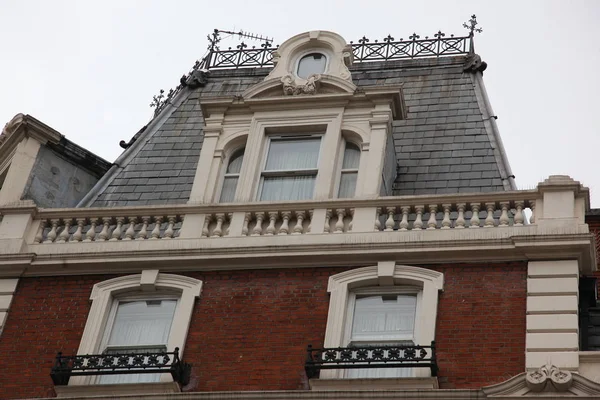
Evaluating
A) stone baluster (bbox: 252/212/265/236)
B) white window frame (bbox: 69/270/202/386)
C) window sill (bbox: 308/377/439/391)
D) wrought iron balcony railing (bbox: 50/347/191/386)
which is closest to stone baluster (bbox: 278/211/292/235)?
stone baluster (bbox: 252/212/265/236)

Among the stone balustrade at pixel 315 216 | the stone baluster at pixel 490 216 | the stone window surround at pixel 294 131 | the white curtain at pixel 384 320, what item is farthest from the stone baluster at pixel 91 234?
the stone baluster at pixel 490 216

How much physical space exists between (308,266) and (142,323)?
264cm

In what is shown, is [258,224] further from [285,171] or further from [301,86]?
[301,86]

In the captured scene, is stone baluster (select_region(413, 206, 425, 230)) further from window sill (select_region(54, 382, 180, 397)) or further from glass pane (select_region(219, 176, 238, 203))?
window sill (select_region(54, 382, 180, 397))

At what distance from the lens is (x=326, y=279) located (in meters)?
20.5

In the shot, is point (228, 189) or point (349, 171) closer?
point (349, 171)

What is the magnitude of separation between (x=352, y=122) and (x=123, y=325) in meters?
5.14

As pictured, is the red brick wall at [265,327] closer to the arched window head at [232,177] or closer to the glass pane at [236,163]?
the arched window head at [232,177]

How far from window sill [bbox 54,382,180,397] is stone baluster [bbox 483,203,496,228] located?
16.9 ft

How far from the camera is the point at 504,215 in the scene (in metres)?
20.6

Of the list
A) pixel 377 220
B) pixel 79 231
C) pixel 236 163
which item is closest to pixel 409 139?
pixel 236 163

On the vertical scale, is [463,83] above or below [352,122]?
above

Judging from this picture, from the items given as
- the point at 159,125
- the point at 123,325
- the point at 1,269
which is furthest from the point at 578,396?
the point at 159,125

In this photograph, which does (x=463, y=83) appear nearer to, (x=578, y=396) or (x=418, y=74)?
(x=418, y=74)
